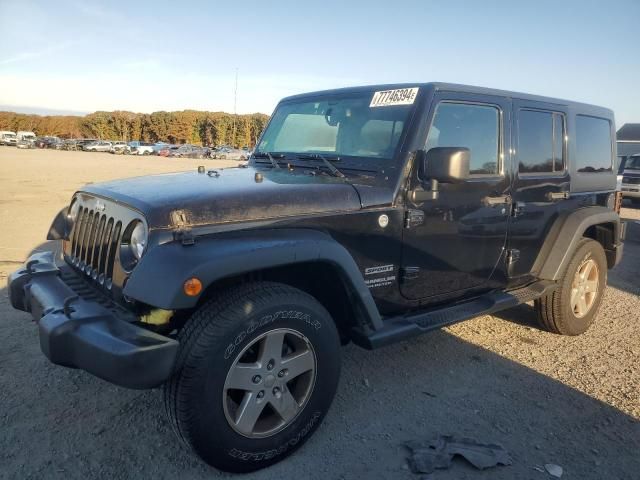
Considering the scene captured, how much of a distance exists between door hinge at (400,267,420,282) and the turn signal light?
4.75ft

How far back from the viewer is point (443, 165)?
3006mm

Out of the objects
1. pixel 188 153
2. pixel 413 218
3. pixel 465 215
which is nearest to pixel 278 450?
pixel 413 218

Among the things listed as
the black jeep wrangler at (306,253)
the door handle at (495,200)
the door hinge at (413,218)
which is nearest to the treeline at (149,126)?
the black jeep wrangler at (306,253)

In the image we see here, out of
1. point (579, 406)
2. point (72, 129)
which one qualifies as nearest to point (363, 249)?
point (579, 406)

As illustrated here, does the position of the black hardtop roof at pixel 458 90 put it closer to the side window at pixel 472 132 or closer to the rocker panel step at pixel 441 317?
the side window at pixel 472 132

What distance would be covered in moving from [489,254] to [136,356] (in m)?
→ 2.64

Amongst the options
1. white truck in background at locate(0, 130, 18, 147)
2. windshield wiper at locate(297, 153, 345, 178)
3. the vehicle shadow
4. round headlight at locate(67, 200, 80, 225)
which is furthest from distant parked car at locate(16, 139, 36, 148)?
windshield wiper at locate(297, 153, 345, 178)

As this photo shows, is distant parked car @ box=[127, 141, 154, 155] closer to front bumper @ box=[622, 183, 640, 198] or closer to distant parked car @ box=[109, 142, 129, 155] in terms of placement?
distant parked car @ box=[109, 142, 129, 155]

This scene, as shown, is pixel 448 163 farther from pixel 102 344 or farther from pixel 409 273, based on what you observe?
pixel 102 344

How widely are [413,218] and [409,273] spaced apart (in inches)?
14.4

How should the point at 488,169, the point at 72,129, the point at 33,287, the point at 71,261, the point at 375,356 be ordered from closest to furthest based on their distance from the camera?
the point at 33,287 < the point at 71,261 < the point at 488,169 < the point at 375,356 < the point at 72,129

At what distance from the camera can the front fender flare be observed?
224 centimetres

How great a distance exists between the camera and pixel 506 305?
386 cm

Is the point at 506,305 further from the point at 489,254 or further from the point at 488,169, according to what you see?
the point at 488,169
